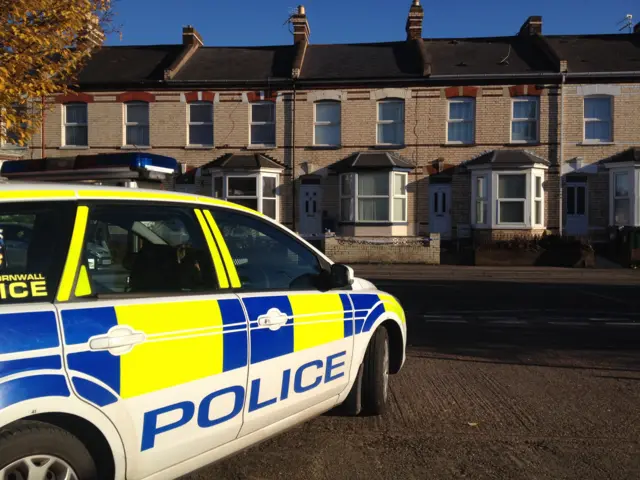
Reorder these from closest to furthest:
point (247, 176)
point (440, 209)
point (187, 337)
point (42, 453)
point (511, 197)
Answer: point (42, 453) < point (187, 337) < point (511, 197) < point (247, 176) < point (440, 209)

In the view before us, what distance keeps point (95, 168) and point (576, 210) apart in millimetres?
20429

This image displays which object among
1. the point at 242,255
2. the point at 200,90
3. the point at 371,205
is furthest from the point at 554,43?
the point at 242,255

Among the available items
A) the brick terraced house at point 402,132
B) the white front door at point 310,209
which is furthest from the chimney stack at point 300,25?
the white front door at point 310,209

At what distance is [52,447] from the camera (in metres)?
2.48

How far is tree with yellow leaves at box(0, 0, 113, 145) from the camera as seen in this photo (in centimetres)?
922

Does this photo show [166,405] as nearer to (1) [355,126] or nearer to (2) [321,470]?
(2) [321,470]

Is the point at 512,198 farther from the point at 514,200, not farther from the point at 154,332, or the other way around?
the point at 154,332

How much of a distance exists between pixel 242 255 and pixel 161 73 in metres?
20.9

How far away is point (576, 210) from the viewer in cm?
2208

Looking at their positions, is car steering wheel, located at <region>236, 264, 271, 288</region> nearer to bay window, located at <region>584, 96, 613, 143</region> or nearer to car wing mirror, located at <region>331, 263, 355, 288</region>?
car wing mirror, located at <region>331, 263, 355, 288</region>

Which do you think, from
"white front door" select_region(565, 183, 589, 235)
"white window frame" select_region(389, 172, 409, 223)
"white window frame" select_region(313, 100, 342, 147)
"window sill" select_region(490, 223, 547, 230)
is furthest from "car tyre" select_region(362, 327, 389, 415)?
"white front door" select_region(565, 183, 589, 235)

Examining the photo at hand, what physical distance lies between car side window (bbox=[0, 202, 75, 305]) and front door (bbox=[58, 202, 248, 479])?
0.06 metres

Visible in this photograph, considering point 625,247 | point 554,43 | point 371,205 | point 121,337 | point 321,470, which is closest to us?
point 121,337

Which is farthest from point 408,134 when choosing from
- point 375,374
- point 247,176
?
point 375,374
